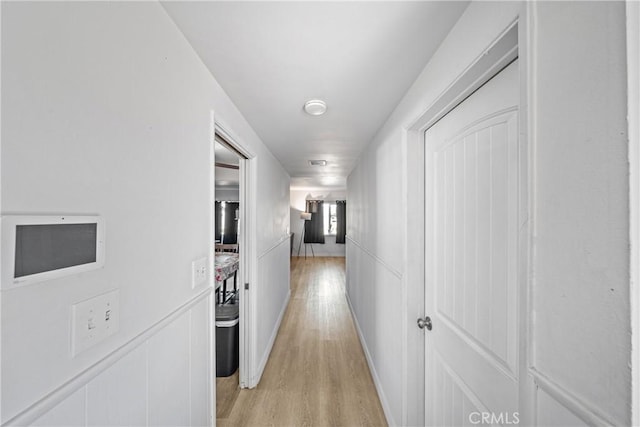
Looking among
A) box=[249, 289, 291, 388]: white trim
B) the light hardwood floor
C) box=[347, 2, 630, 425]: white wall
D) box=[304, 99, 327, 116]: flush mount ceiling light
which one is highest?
box=[304, 99, 327, 116]: flush mount ceiling light

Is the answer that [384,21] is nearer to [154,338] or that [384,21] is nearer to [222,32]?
[222,32]

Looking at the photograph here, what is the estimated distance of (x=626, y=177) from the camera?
443 mm

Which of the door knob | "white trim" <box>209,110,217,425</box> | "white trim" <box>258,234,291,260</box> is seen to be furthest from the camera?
"white trim" <box>258,234,291,260</box>

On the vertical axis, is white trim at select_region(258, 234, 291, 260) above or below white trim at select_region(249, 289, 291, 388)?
above

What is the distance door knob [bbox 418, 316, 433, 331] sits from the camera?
1.47 meters

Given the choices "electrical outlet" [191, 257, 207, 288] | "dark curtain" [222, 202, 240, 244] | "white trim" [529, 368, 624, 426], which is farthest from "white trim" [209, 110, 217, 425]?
"dark curtain" [222, 202, 240, 244]

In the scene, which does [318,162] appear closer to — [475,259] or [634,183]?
[475,259]

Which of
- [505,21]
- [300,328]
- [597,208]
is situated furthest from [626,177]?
[300,328]

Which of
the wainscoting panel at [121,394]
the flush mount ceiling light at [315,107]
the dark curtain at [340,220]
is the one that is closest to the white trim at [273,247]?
the flush mount ceiling light at [315,107]

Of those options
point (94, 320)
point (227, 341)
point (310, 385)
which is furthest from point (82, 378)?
point (310, 385)

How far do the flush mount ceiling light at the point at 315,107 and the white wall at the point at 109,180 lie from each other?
646 mm

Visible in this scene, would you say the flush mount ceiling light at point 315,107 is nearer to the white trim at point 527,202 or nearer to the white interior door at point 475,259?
the white interior door at point 475,259

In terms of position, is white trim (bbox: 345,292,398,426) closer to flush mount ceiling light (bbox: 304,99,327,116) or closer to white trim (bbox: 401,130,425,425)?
white trim (bbox: 401,130,425,425)

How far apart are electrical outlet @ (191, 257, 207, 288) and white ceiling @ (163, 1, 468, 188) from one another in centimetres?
96
